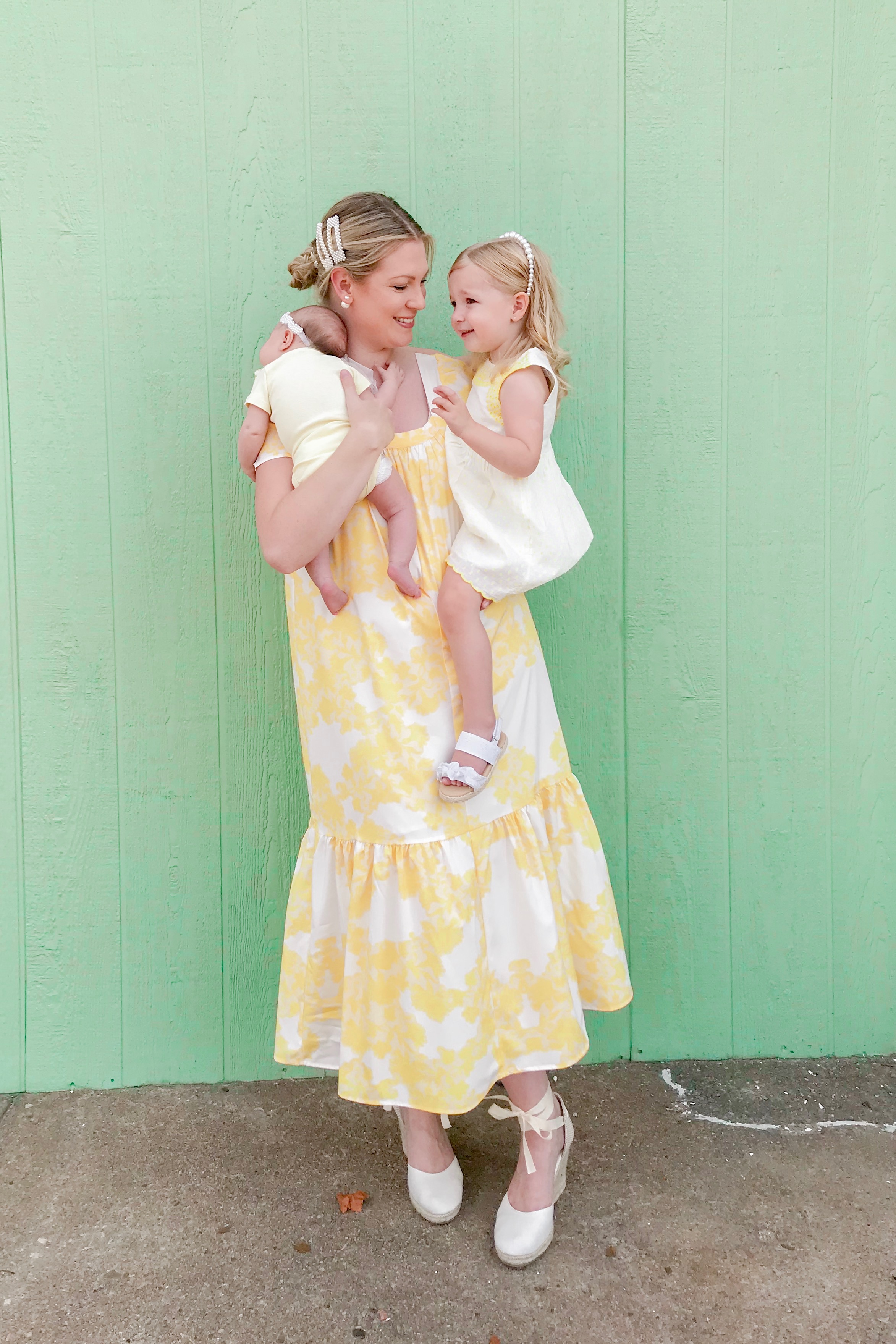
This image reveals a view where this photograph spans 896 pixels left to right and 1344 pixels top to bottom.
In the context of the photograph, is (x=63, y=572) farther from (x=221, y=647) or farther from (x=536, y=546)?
(x=536, y=546)

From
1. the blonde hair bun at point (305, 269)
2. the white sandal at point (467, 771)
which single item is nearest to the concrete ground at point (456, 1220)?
the white sandal at point (467, 771)

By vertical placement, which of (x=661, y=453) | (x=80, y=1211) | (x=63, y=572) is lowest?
(x=80, y=1211)

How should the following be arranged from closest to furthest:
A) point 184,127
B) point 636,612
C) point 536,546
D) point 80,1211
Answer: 1. point 536,546
2. point 80,1211
3. point 184,127
4. point 636,612

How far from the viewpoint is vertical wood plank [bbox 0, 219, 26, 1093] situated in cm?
221

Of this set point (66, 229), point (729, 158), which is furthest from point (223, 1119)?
point (729, 158)

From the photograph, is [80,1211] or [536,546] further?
[80,1211]

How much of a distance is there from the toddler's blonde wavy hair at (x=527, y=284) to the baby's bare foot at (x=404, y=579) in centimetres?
40

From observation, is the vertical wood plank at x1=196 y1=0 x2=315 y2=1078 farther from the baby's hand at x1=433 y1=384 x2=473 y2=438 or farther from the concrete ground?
the baby's hand at x1=433 y1=384 x2=473 y2=438

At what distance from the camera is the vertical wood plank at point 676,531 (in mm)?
2160

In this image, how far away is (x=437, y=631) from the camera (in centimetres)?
179

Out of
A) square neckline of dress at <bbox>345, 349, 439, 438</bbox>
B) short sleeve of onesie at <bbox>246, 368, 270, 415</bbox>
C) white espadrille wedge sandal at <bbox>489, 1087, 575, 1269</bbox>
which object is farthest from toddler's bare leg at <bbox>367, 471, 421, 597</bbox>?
white espadrille wedge sandal at <bbox>489, 1087, 575, 1269</bbox>

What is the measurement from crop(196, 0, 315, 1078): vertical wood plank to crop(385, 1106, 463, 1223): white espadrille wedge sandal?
519mm

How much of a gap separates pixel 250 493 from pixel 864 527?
1.30 m

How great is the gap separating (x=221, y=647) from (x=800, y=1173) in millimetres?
1542
